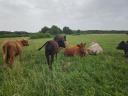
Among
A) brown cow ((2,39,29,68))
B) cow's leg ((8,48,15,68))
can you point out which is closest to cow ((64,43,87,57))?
brown cow ((2,39,29,68))

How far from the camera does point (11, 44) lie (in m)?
8.91

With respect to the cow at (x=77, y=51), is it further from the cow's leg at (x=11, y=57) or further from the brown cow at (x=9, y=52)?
the cow's leg at (x=11, y=57)

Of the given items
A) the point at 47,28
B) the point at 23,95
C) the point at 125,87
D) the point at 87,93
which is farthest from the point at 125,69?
the point at 47,28

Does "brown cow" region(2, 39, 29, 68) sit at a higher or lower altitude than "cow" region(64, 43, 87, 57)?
higher

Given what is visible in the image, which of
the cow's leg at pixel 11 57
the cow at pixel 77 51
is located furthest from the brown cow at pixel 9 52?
the cow at pixel 77 51

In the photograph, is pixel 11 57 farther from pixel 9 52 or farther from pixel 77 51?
pixel 77 51

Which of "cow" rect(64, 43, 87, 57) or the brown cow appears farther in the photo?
"cow" rect(64, 43, 87, 57)

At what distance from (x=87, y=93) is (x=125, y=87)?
4.99 ft

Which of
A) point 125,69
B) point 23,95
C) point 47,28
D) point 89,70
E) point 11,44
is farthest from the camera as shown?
point 47,28

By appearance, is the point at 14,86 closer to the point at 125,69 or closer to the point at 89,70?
the point at 89,70

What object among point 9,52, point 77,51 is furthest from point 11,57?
point 77,51

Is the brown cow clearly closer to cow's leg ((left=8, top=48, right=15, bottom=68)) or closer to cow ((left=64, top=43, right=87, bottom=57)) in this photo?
cow's leg ((left=8, top=48, right=15, bottom=68))

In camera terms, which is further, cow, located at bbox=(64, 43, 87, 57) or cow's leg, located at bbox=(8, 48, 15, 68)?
cow, located at bbox=(64, 43, 87, 57)

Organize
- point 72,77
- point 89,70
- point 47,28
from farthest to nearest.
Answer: point 47,28
point 89,70
point 72,77
